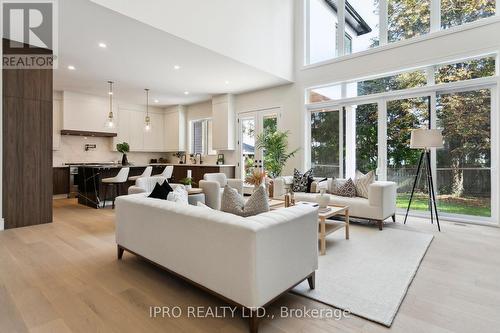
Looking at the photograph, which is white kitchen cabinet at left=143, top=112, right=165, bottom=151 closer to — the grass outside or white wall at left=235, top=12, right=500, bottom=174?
white wall at left=235, top=12, right=500, bottom=174

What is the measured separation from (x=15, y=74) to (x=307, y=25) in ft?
19.2

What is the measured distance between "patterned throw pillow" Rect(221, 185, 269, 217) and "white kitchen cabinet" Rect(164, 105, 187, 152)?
6912 millimetres

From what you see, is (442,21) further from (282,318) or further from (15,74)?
(15,74)

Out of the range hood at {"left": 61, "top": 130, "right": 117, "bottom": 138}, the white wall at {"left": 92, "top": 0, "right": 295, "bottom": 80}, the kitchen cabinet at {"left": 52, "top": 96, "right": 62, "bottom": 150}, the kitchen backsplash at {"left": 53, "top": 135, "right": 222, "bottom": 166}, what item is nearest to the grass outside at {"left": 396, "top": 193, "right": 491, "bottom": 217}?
the white wall at {"left": 92, "top": 0, "right": 295, "bottom": 80}

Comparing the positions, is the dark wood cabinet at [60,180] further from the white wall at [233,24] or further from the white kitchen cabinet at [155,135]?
the white wall at [233,24]

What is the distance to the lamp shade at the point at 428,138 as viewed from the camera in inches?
160

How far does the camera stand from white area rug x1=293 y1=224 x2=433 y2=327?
1990 millimetres

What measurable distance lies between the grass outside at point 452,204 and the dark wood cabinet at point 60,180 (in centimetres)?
805

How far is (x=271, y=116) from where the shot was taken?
23.1ft

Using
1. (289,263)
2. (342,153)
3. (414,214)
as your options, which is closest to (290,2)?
(342,153)

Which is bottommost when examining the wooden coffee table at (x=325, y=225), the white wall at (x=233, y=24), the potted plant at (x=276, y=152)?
the wooden coffee table at (x=325, y=225)

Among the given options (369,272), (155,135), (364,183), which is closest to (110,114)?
(155,135)

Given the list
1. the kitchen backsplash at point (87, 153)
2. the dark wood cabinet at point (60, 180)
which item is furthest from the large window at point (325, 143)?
the dark wood cabinet at point (60, 180)

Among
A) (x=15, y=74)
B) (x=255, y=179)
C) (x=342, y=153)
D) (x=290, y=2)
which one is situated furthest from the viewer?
(x=290, y=2)
